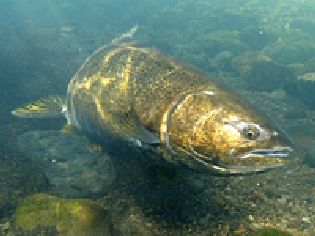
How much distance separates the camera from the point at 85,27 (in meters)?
22.2

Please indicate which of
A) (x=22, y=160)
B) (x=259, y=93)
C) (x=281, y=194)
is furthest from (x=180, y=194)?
(x=259, y=93)

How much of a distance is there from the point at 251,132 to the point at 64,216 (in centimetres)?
226

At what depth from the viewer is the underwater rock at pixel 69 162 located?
5.37 m

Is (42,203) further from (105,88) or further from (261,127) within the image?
(261,127)

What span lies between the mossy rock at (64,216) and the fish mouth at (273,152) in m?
1.91

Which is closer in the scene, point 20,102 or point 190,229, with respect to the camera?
point 190,229

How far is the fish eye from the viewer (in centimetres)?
343

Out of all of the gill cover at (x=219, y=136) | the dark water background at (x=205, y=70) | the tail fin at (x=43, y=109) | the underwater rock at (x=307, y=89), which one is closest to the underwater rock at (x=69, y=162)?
the dark water background at (x=205, y=70)

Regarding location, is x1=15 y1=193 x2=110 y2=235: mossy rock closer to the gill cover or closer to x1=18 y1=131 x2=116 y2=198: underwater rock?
x1=18 y1=131 x2=116 y2=198: underwater rock

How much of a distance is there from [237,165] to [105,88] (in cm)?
209

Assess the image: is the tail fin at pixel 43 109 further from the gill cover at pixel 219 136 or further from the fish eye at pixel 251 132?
the fish eye at pixel 251 132

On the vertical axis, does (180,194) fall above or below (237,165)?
below

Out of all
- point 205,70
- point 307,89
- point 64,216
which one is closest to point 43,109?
point 64,216

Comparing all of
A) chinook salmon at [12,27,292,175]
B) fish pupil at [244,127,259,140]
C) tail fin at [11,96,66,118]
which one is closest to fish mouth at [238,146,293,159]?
chinook salmon at [12,27,292,175]
